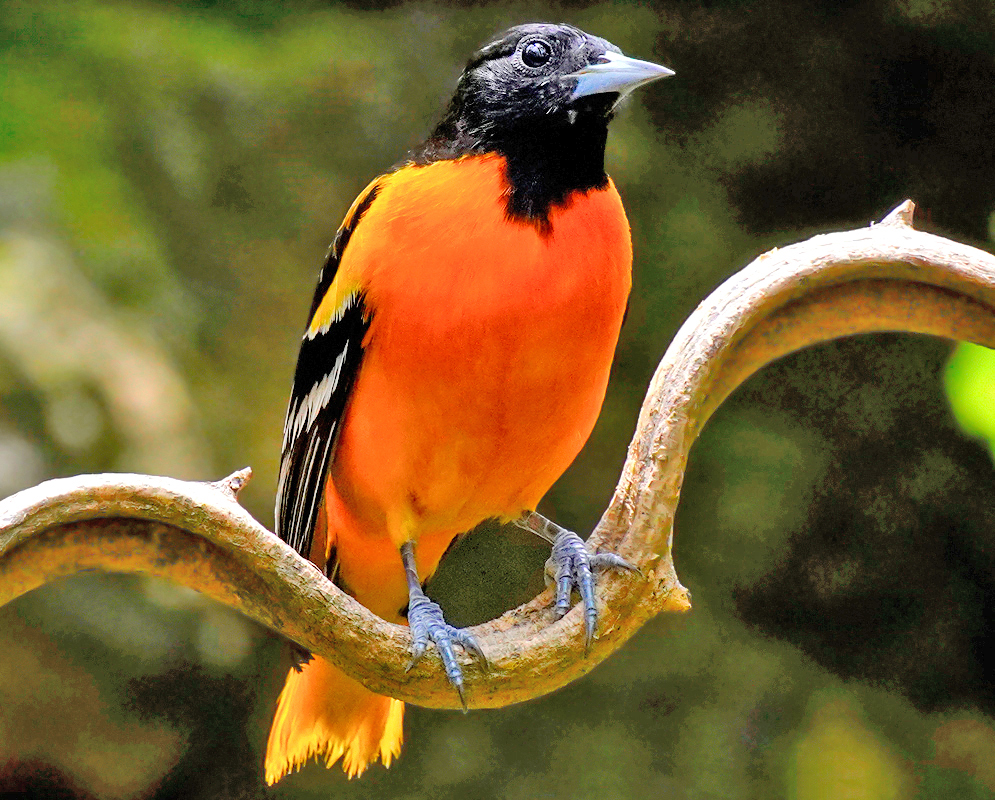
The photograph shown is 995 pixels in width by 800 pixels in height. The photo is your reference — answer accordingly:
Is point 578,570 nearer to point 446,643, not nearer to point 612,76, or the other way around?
point 446,643

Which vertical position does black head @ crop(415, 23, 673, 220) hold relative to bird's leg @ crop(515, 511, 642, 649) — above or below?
above

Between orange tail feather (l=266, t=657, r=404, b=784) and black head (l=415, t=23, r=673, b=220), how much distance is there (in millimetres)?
953

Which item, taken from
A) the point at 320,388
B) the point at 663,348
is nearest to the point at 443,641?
the point at 320,388

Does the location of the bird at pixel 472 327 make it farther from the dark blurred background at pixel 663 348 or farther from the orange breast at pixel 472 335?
the dark blurred background at pixel 663 348

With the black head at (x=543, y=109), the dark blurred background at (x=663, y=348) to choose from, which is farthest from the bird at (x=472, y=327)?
the dark blurred background at (x=663, y=348)

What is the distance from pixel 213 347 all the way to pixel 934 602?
2489 millimetres

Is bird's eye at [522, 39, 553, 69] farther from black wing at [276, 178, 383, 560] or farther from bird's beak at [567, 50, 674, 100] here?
black wing at [276, 178, 383, 560]

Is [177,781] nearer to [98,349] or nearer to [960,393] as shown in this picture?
[98,349]

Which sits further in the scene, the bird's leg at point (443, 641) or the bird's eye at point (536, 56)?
the bird's eye at point (536, 56)

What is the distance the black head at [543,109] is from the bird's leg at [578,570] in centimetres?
53

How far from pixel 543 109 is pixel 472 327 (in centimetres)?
40

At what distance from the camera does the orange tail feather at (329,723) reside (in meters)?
2.04

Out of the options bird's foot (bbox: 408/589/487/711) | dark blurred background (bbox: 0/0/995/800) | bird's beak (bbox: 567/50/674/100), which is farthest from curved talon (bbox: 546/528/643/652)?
dark blurred background (bbox: 0/0/995/800)

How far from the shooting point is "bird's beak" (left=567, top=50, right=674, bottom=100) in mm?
1717
